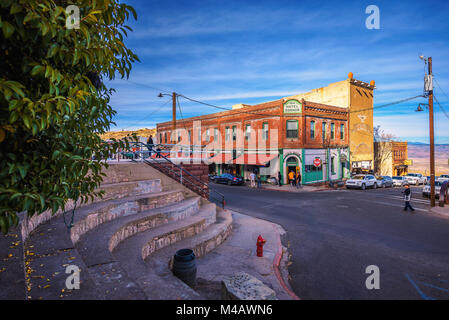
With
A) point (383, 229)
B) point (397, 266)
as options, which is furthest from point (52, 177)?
point (383, 229)

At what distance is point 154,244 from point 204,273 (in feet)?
4.94

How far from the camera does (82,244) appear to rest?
5059 millimetres

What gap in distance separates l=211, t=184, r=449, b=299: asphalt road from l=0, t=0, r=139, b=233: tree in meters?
5.42

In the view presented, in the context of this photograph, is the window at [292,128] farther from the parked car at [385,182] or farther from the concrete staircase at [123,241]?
the concrete staircase at [123,241]

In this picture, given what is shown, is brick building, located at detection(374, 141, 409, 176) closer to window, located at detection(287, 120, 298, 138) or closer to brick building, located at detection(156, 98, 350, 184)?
brick building, located at detection(156, 98, 350, 184)

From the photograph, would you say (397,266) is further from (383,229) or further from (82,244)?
(82,244)

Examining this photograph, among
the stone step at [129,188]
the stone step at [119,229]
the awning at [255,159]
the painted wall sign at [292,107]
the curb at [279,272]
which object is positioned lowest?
the curb at [279,272]

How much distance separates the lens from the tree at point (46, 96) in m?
1.73

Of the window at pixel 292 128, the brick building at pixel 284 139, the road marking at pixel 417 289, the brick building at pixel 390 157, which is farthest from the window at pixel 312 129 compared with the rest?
the road marking at pixel 417 289

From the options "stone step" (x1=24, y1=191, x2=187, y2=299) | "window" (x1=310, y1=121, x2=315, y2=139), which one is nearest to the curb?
"stone step" (x1=24, y1=191, x2=187, y2=299)

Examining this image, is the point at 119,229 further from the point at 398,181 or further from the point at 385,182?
the point at 398,181

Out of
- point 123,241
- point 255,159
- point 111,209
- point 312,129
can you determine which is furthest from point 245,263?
point 312,129

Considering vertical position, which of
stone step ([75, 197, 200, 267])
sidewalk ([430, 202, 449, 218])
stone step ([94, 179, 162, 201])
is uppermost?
stone step ([94, 179, 162, 201])

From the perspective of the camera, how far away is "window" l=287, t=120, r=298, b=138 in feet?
85.3
